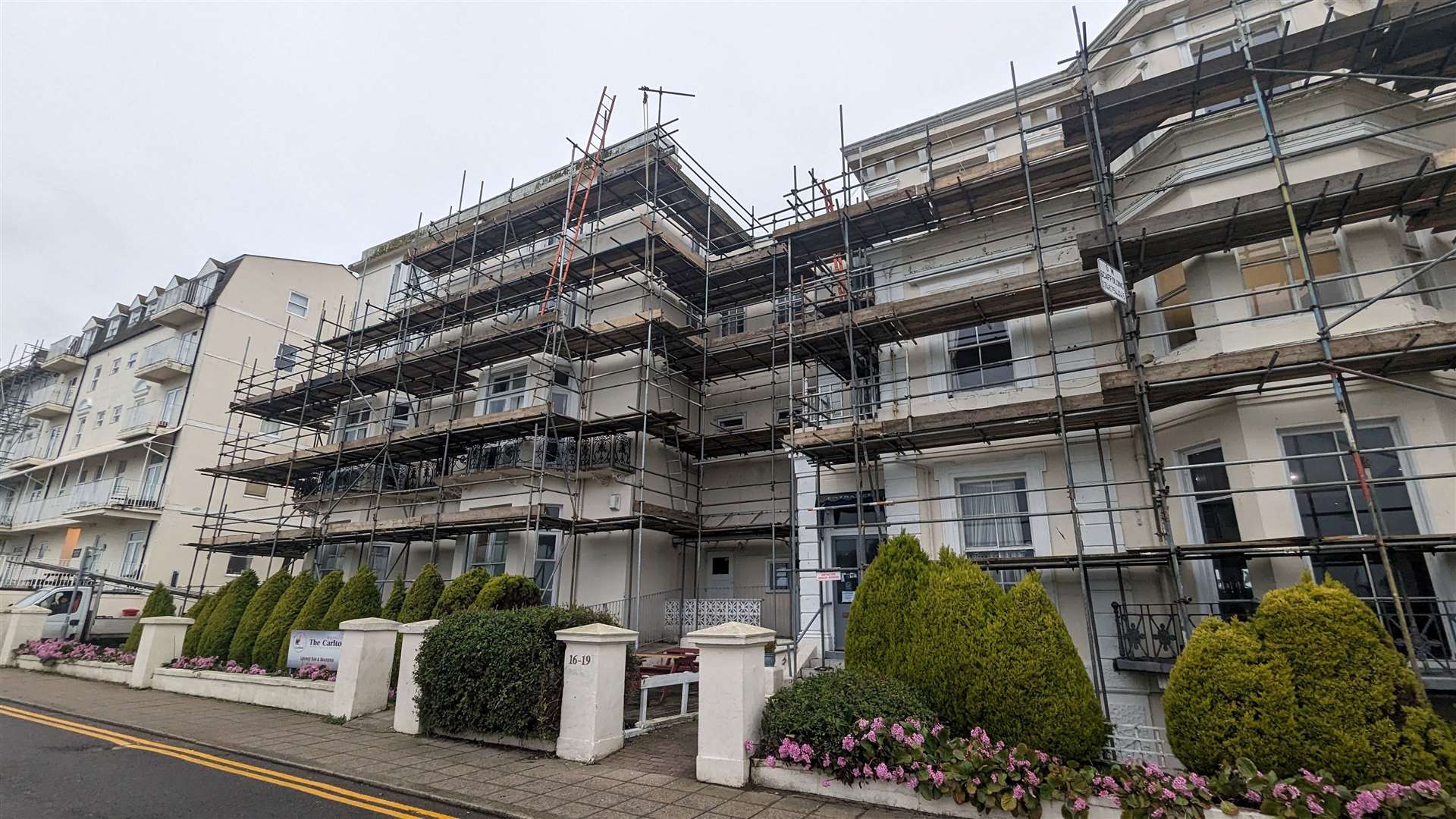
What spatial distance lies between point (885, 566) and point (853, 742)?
257cm

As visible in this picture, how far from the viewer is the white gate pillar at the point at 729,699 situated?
278 inches

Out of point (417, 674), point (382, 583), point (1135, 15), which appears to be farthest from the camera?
point (382, 583)

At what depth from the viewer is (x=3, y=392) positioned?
42.0 metres

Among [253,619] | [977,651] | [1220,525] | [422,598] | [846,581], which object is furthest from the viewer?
[253,619]

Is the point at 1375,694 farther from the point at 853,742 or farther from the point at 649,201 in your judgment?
the point at 649,201

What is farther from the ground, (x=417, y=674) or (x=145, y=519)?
(x=145, y=519)

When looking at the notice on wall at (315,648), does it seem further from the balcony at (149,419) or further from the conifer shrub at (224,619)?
the balcony at (149,419)

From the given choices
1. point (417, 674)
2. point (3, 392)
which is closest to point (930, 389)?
point (417, 674)

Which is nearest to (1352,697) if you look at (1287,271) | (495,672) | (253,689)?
(1287,271)

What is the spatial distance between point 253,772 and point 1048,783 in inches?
337

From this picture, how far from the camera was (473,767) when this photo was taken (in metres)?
7.90

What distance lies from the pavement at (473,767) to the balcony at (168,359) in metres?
22.0

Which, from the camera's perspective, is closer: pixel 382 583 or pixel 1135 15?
pixel 1135 15

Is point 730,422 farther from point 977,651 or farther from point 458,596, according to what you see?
point 977,651
